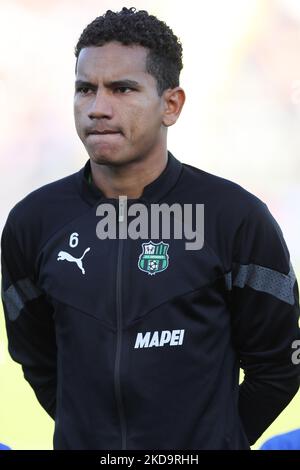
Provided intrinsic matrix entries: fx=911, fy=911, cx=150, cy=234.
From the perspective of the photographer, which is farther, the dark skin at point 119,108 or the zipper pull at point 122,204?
the zipper pull at point 122,204

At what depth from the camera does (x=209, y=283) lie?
2256 millimetres

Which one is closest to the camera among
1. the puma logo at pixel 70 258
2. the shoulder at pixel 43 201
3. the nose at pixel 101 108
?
the nose at pixel 101 108

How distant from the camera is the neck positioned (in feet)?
7.63

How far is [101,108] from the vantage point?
2.19m

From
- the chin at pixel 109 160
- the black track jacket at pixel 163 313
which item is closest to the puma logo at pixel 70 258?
the black track jacket at pixel 163 313

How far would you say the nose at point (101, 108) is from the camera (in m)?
2.19

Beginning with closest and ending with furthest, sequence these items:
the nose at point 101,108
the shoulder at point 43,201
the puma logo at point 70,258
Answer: the nose at point 101,108, the puma logo at point 70,258, the shoulder at point 43,201

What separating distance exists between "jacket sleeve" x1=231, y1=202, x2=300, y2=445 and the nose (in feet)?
1.47

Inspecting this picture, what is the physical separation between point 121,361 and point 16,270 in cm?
48

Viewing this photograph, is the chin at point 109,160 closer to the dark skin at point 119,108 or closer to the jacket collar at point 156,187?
the dark skin at point 119,108

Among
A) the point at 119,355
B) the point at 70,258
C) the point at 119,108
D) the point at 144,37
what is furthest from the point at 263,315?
the point at 144,37

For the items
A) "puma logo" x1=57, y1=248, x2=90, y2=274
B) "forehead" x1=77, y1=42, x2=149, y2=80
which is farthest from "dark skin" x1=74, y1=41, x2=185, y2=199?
"puma logo" x1=57, y1=248, x2=90, y2=274

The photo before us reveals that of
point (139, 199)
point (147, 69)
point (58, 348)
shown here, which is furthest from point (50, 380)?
point (147, 69)

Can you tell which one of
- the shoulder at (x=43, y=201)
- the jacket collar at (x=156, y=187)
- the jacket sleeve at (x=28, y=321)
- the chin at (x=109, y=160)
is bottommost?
the jacket sleeve at (x=28, y=321)
